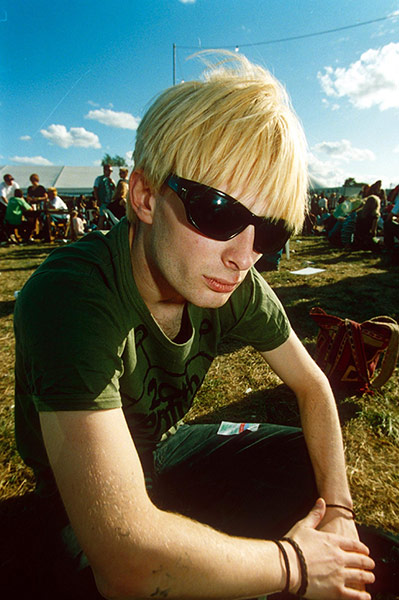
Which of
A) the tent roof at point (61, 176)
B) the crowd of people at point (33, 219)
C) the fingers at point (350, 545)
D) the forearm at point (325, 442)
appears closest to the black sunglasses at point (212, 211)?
the forearm at point (325, 442)

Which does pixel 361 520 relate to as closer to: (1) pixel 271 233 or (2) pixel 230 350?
(1) pixel 271 233

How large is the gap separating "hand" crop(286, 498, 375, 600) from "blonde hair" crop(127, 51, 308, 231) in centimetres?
124

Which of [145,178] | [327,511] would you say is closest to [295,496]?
[327,511]

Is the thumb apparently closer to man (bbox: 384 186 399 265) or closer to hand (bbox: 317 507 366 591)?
hand (bbox: 317 507 366 591)

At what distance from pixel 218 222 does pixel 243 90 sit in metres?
0.59

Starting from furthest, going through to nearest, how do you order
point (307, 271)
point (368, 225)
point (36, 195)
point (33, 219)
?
point (36, 195) → point (33, 219) → point (368, 225) → point (307, 271)

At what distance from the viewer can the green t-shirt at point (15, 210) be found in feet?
42.0

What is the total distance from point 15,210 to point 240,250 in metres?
14.4

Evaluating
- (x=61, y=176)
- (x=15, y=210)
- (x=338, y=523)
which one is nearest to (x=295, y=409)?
(x=338, y=523)

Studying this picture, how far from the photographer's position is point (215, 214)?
117 cm

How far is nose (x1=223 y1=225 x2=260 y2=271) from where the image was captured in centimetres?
126

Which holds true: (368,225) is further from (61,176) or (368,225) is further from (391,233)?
(61,176)

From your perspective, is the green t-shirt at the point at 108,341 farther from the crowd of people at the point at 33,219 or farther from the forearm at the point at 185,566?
the crowd of people at the point at 33,219

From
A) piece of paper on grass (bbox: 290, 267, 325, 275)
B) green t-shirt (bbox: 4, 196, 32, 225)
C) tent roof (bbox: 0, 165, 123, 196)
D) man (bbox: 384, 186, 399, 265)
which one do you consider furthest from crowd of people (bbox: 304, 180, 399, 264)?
tent roof (bbox: 0, 165, 123, 196)
